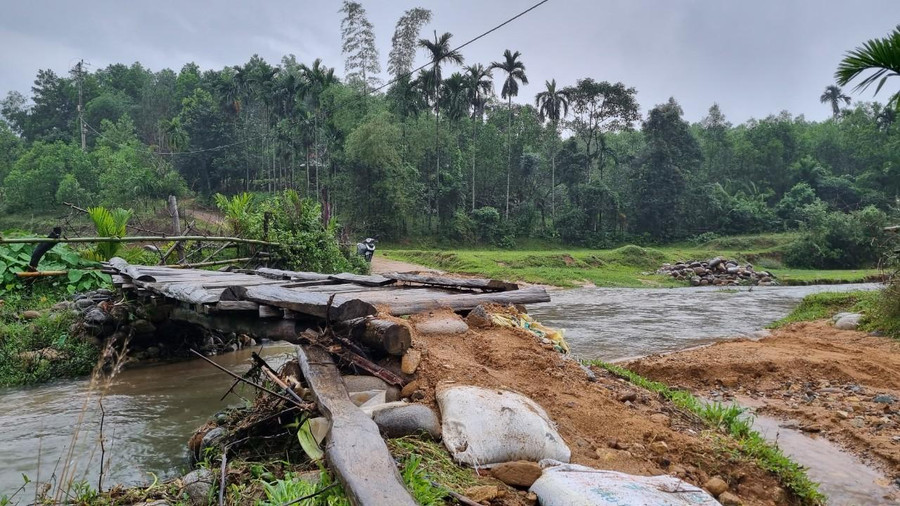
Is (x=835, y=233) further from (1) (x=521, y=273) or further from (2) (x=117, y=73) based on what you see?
(2) (x=117, y=73)

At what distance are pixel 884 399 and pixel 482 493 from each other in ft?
16.3

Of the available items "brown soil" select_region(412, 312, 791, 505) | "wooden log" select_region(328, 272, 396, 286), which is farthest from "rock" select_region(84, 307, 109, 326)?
"brown soil" select_region(412, 312, 791, 505)

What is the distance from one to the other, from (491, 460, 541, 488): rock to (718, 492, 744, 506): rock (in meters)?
1.06

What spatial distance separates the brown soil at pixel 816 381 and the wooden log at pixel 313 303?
3933 mm

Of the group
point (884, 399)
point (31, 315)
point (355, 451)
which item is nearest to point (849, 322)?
point (884, 399)

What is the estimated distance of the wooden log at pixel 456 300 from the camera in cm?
495

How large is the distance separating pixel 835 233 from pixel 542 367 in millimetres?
35232

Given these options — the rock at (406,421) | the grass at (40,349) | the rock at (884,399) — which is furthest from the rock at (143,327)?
the rock at (884,399)

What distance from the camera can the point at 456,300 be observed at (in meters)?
5.31

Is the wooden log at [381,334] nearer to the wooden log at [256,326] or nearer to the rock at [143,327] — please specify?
the wooden log at [256,326]

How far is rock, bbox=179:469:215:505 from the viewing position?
291 centimetres

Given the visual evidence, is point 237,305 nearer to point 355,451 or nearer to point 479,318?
point 479,318

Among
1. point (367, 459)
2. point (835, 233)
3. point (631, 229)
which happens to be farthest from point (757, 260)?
point (367, 459)

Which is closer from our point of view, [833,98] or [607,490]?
[607,490]
